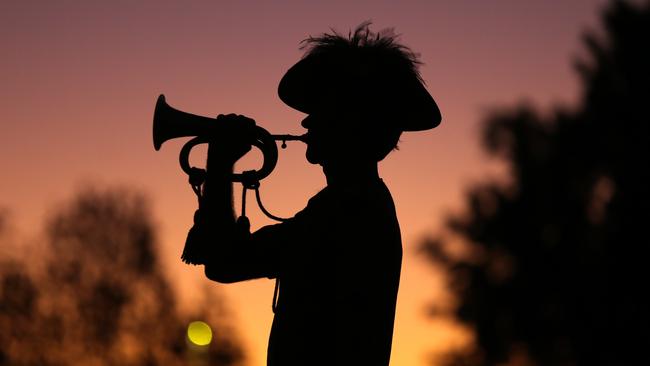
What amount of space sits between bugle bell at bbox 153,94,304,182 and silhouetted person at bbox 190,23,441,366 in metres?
0.16

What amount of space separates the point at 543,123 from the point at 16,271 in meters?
13.3

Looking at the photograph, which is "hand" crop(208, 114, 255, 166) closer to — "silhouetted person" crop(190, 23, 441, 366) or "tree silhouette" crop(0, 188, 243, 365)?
"silhouetted person" crop(190, 23, 441, 366)

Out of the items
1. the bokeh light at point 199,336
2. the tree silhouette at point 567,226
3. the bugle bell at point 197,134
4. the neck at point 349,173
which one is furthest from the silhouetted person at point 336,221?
the bokeh light at point 199,336

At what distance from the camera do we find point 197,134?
647 centimetres

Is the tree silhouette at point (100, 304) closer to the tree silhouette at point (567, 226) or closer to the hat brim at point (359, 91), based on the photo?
Result: the tree silhouette at point (567, 226)

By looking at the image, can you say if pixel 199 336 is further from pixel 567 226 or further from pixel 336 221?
pixel 336 221

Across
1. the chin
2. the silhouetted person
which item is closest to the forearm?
the silhouetted person

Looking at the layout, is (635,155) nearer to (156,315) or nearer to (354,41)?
(156,315)

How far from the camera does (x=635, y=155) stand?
25734 mm

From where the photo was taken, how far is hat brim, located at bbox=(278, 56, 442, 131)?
6.00 m

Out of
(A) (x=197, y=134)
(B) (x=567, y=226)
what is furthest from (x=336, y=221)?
(B) (x=567, y=226)

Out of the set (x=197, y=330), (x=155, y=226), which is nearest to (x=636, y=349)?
(x=197, y=330)

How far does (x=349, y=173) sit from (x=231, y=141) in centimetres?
59

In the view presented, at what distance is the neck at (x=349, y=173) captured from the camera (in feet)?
19.4
